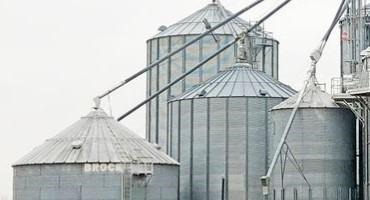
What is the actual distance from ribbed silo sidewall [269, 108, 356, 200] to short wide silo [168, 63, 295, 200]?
668 centimetres

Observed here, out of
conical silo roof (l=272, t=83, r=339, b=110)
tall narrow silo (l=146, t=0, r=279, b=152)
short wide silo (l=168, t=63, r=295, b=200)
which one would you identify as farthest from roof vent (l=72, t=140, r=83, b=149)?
tall narrow silo (l=146, t=0, r=279, b=152)

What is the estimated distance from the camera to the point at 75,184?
78.5 meters

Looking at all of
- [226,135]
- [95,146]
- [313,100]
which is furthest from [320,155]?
[95,146]

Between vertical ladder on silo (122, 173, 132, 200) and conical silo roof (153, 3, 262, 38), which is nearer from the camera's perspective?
vertical ladder on silo (122, 173, 132, 200)

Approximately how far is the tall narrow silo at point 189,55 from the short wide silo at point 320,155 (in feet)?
60.6

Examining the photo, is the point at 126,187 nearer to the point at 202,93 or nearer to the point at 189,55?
the point at 202,93

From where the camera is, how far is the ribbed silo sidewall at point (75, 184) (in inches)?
3088

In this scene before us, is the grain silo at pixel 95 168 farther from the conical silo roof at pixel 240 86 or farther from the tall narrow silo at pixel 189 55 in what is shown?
the tall narrow silo at pixel 189 55

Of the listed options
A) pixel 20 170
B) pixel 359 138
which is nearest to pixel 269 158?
pixel 359 138

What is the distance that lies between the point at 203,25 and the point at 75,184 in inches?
1156

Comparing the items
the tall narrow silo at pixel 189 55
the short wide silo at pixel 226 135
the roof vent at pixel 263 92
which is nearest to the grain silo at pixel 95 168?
the short wide silo at pixel 226 135

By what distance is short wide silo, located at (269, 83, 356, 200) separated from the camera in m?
80.8

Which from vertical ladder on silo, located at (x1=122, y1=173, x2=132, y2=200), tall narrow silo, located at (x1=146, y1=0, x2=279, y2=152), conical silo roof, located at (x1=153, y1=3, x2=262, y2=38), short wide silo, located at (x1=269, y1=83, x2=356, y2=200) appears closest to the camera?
vertical ladder on silo, located at (x1=122, y1=173, x2=132, y2=200)

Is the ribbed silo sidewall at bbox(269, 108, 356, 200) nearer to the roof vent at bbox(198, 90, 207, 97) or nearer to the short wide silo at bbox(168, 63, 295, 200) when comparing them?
the short wide silo at bbox(168, 63, 295, 200)
